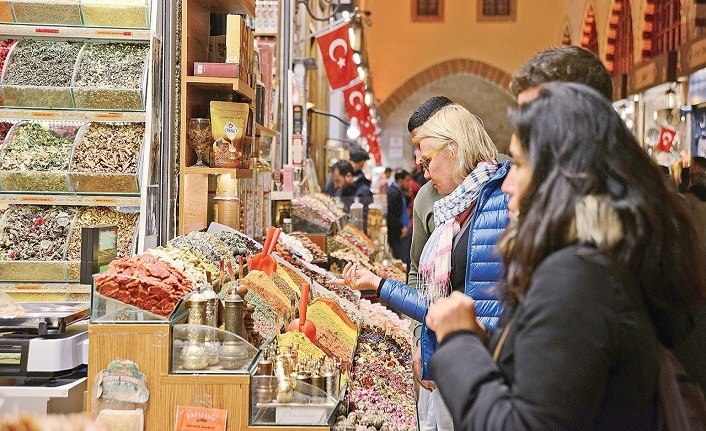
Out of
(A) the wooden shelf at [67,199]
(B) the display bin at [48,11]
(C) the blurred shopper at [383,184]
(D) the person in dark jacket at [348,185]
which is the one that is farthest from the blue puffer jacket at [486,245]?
(C) the blurred shopper at [383,184]

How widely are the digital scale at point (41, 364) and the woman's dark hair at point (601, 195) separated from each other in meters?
1.74

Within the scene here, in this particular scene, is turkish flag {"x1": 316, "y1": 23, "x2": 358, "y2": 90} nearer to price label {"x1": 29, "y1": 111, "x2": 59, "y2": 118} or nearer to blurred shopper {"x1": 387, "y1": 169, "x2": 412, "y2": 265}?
blurred shopper {"x1": 387, "y1": 169, "x2": 412, "y2": 265}

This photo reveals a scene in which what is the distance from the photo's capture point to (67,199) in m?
3.96

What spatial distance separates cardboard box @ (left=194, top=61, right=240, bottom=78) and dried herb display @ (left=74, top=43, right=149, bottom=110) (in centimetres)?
31

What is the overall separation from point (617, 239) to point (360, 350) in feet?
9.70

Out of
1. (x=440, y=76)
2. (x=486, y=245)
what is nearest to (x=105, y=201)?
(x=486, y=245)

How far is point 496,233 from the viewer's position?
9.95 ft

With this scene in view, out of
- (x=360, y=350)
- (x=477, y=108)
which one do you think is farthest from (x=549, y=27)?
(x=360, y=350)

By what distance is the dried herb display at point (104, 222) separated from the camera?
156 inches

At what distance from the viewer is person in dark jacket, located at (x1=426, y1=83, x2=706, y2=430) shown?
1.58 m

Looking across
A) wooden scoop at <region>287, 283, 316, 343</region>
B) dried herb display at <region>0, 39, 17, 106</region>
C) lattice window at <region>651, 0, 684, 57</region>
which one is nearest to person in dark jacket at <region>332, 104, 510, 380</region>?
wooden scoop at <region>287, 283, 316, 343</region>

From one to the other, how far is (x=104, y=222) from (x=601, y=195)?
9.29 feet

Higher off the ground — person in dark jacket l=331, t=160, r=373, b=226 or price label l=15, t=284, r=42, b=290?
person in dark jacket l=331, t=160, r=373, b=226

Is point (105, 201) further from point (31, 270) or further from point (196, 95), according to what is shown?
point (196, 95)
